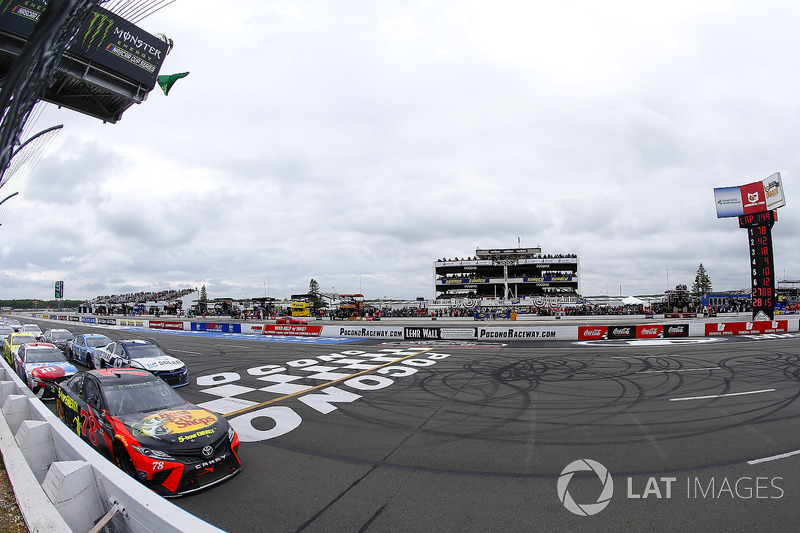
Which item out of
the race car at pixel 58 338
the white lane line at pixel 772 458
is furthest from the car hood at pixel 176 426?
the race car at pixel 58 338

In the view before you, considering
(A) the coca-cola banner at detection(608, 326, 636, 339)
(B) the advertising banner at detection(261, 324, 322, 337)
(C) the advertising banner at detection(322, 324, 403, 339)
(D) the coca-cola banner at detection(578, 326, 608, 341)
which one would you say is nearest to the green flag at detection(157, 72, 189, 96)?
(C) the advertising banner at detection(322, 324, 403, 339)

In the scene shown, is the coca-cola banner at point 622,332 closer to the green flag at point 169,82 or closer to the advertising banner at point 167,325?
the green flag at point 169,82

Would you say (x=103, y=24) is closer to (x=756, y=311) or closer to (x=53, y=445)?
(x=53, y=445)

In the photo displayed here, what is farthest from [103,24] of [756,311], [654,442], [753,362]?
[756,311]

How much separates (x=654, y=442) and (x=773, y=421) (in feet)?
9.41

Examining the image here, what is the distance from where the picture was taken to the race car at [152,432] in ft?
14.9

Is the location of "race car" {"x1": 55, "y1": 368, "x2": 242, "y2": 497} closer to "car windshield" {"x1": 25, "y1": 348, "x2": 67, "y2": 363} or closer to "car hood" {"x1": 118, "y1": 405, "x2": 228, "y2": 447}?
"car hood" {"x1": 118, "y1": 405, "x2": 228, "y2": 447}

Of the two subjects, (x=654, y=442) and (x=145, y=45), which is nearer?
(x=654, y=442)

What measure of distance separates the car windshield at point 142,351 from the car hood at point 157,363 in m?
0.28

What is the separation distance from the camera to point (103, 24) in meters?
4.94

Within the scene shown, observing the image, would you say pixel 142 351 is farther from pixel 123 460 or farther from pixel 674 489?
pixel 674 489

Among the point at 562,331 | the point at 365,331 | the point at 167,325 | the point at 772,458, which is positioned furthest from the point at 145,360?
the point at 167,325

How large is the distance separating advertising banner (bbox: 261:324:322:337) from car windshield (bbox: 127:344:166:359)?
48.3 feet

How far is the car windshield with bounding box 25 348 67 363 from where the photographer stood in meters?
10.7
